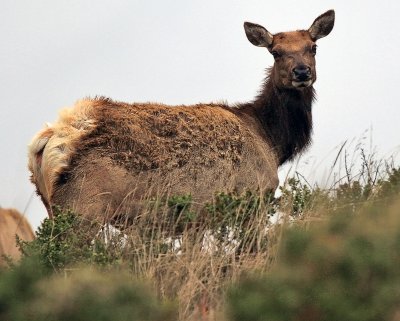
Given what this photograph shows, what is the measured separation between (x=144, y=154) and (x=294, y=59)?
264 cm

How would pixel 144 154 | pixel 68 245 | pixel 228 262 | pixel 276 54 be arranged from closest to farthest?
pixel 228 262
pixel 68 245
pixel 144 154
pixel 276 54

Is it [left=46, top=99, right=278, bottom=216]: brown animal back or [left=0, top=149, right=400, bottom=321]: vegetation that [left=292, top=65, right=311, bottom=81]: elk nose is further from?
[left=0, top=149, right=400, bottom=321]: vegetation

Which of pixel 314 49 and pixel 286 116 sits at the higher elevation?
pixel 314 49

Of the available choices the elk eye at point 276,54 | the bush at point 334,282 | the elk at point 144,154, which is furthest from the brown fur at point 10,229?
the elk eye at point 276,54

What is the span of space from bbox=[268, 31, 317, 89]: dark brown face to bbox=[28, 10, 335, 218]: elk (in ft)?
0.07

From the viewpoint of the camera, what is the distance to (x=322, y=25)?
13.1 metres

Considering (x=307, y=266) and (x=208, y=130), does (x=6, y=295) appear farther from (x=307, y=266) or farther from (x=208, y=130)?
(x=208, y=130)

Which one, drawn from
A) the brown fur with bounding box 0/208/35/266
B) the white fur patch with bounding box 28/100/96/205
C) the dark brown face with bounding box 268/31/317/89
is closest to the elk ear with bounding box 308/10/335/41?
the dark brown face with bounding box 268/31/317/89

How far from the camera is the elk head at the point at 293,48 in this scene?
11953 mm

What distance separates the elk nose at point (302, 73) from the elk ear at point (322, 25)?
116 centimetres

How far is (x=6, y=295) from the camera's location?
19.2 ft

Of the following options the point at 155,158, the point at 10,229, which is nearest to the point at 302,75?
the point at 155,158

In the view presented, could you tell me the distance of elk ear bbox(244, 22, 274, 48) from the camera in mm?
12913

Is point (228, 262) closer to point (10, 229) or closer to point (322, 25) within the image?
point (10, 229)
